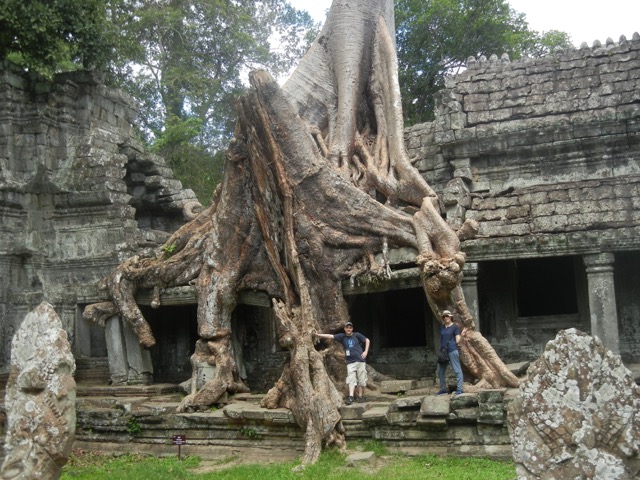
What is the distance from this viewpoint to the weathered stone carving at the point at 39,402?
6.46 meters

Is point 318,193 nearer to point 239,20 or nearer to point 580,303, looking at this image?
point 580,303

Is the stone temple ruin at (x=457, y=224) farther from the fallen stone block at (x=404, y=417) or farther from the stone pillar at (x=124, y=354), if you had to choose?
the fallen stone block at (x=404, y=417)

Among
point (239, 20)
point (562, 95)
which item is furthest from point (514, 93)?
point (239, 20)

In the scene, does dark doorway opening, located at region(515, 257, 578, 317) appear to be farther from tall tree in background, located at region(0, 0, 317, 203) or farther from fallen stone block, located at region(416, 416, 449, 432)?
tall tree in background, located at region(0, 0, 317, 203)

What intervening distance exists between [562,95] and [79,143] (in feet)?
28.3

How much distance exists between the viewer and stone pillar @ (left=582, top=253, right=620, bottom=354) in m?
10.7

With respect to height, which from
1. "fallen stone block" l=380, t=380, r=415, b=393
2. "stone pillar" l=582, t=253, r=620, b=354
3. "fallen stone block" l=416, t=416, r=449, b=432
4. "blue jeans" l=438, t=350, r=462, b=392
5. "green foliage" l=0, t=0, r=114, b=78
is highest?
"green foliage" l=0, t=0, r=114, b=78

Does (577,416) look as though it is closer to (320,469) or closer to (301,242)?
(320,469)

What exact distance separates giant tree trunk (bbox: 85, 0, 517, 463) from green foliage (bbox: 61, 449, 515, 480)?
68cm

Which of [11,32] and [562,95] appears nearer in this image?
[562,95]

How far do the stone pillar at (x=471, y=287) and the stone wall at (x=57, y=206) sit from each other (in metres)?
5.94

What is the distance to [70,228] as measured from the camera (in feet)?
47.5

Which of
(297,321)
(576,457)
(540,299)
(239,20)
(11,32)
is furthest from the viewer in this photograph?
(239,20)

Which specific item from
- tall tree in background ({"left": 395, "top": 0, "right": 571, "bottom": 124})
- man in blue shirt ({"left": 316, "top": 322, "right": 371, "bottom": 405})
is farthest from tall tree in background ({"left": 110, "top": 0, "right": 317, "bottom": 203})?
man in blue shirt ({"left": 316, "top": 322, "right": 371, "bottom": 405})
